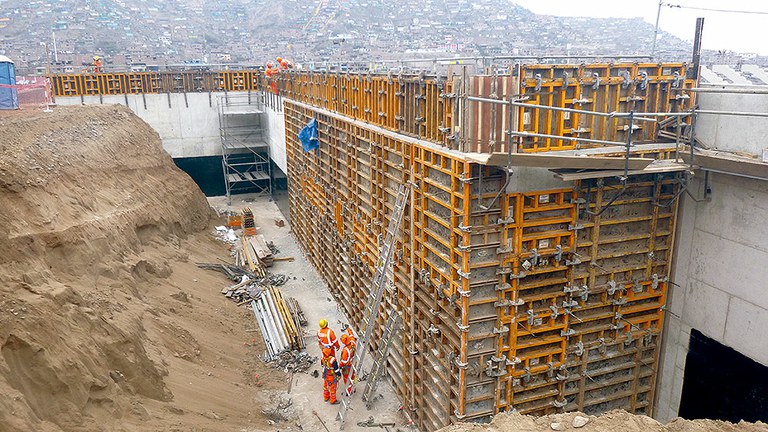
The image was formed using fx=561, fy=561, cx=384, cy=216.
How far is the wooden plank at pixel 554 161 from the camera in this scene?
25.9 ft

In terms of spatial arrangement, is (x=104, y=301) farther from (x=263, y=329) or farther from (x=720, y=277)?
(x=720, y=277)

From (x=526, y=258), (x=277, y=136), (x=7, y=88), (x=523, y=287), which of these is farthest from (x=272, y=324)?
(x=7, y=88)

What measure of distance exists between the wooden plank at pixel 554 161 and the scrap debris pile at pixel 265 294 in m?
7.78

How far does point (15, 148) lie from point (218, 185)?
15640mm

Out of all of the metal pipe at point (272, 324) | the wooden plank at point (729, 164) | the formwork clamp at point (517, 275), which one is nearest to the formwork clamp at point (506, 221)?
the formwork clamp at point (517, 275)

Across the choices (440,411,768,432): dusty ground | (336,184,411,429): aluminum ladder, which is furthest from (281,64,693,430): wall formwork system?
(440,411,768,432): dusty ground

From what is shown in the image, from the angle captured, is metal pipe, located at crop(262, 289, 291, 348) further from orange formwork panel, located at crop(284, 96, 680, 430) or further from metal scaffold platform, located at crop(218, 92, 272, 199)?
metal scaffold platform, located at crop(218, 92, 272, 199)

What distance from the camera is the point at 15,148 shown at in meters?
15.7

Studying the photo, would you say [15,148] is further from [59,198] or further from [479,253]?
[479,253]

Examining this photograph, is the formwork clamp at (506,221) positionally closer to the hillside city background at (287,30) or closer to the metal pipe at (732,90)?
the metal pipe at (732,90)

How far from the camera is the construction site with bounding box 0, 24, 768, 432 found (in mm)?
8633

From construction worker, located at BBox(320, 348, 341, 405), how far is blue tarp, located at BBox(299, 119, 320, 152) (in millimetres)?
8178

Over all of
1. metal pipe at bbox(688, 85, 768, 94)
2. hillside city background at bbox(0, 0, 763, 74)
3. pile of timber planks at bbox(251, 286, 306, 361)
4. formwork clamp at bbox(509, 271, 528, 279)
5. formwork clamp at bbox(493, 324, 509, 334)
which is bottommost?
pile of timber planks at bbox(251, 286, 306, 361)

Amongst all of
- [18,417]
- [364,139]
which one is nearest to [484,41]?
[364,139]
